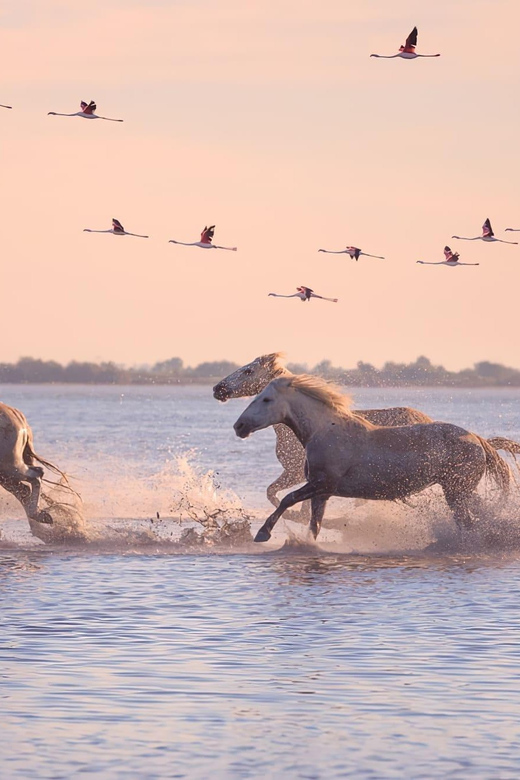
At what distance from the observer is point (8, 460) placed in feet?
61.5

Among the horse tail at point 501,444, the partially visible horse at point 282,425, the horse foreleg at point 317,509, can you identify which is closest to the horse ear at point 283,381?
the horse foreleg at point 317,509

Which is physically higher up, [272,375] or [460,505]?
[272,375]

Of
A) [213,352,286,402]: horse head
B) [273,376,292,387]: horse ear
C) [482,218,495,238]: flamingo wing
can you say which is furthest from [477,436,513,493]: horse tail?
[482,218,495,238]: flamingo wing

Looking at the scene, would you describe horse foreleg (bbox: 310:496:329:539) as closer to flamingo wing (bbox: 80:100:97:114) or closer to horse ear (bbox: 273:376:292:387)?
horse ear (bbox: 273:376:292:387)

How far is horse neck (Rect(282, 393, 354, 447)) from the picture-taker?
57.1 ft

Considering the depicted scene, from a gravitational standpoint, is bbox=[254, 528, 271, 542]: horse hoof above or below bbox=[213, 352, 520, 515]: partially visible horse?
below

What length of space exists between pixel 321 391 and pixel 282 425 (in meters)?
2.30

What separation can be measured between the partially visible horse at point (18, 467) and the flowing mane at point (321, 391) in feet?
10.6

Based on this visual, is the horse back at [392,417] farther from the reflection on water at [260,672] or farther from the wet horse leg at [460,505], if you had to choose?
the reflection on water at [260,672]

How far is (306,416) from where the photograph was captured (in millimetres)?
17422

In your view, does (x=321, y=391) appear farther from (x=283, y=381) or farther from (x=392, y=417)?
(x=392, y=417)

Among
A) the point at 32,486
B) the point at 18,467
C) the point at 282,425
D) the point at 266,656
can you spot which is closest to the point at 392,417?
the point at 282,425

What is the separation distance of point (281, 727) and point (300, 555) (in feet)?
28.0

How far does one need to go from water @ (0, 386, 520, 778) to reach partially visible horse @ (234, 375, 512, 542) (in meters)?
0.59
